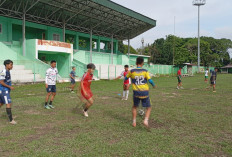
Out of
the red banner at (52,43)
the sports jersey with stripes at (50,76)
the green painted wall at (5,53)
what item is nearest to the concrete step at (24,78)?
the green painted wall at (5,53)

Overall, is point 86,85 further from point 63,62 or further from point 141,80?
point 63,62

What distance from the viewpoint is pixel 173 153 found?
3.95m

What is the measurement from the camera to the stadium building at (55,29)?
2219cm

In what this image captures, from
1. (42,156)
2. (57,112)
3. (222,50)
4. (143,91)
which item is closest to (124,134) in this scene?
(143,91)

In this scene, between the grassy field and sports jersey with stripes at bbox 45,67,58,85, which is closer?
the grassy field

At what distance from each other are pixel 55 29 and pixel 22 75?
15.6m

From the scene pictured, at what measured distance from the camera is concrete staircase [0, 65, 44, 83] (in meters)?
19.4

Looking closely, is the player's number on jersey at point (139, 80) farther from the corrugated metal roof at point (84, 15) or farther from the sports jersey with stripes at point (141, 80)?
the corrugated metal roof at point (84, 15)

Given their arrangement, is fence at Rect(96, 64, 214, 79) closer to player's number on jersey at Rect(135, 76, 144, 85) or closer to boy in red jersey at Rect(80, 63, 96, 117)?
boy in red jersey at Rect(80, 63, 96, 117)

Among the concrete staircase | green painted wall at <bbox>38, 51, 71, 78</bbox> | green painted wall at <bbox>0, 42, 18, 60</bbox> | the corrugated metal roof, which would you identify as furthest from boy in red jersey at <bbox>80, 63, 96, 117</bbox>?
the corrugated metal roof

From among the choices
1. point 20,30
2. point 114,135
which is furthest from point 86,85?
point 20,30

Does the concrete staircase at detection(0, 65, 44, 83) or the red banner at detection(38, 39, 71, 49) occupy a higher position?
the red banner at detection(38, 39, 71, 49)

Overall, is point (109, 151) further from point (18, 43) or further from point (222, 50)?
point (222, 50)

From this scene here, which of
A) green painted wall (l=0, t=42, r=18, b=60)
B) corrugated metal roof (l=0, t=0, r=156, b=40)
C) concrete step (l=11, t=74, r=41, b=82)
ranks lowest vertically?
concrete step (l=11, t=74, r=41, b=82)
